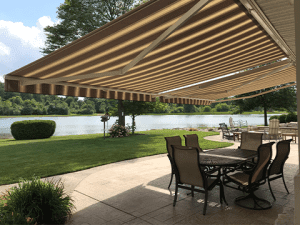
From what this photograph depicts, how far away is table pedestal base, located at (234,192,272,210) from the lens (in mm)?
4074

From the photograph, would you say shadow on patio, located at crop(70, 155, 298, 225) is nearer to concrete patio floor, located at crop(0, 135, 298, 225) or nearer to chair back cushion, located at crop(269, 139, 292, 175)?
concrete patio floor, located at crop(0, 135, 298, 225)

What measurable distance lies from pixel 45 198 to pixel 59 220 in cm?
41

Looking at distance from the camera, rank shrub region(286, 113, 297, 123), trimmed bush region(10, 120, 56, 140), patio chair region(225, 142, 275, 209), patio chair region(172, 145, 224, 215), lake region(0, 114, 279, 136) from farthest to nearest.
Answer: lake region(0, 114, 279, 136) < shrub region(286, 113, 297, 123) < trimmed bush region(10, 120, 56, 140) < patio chair region(225, 142, 275, 209) < patio chair region(172, 145, 224, 215)

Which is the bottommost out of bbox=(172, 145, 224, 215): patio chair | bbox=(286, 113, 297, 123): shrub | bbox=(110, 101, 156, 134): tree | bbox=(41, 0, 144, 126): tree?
bbox=(172, 145, 224, 215): patio chair

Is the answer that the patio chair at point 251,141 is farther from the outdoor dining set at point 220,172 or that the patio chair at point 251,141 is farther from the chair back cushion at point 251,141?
the outdoor dining set at point 220,172

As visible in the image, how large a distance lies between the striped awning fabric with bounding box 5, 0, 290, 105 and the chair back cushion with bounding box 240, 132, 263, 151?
6.38 feet

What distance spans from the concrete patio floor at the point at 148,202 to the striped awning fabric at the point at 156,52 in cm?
224

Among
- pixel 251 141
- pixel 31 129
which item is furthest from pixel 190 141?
pixel 31 129

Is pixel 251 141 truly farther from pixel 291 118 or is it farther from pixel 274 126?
pixel 291 118

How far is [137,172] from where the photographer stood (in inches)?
266

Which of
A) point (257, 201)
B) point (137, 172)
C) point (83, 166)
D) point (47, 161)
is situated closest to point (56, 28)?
point (47, 161)

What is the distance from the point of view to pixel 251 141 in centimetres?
651

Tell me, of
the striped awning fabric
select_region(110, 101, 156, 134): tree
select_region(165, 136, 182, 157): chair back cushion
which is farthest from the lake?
the striped awning fabric

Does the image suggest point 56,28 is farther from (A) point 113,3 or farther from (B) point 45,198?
(B) point 45,198
